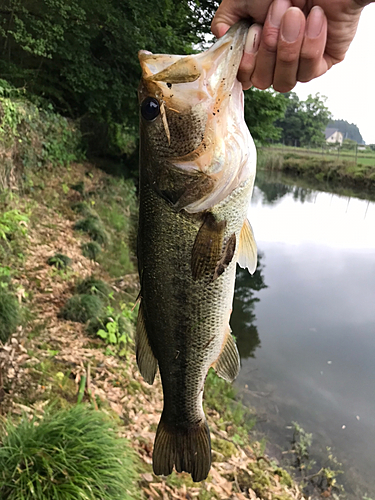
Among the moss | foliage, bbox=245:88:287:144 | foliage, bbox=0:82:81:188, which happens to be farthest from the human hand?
foliage, bbox=245:88:287:144

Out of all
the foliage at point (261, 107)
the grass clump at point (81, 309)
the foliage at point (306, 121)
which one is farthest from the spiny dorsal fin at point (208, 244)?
the foliage at point (306, 121)

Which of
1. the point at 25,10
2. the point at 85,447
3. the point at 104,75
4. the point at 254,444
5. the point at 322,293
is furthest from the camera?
the point at 322,293

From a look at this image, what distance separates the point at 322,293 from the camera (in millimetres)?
9695

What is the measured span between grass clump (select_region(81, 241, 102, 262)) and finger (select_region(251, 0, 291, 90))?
6202mm

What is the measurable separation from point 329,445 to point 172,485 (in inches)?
119

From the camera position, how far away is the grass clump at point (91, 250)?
23.5 ft

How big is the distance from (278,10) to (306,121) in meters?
70.3

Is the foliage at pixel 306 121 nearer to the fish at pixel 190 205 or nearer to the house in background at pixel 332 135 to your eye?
the house in background at pixel 332 135

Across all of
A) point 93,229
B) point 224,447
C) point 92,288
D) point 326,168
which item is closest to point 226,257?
point 224,447

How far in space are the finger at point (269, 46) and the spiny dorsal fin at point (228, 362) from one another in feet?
3.79

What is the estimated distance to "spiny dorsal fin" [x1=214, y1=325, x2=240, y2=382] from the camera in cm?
180

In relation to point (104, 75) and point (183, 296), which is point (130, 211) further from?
point (183, 296)

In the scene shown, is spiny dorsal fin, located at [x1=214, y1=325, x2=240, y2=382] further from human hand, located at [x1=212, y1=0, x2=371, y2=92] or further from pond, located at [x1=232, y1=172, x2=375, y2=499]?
pond, located at [x1=232, y1=172, x2=375, y2=499]

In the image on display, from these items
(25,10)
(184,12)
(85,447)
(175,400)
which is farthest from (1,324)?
(184,12)
